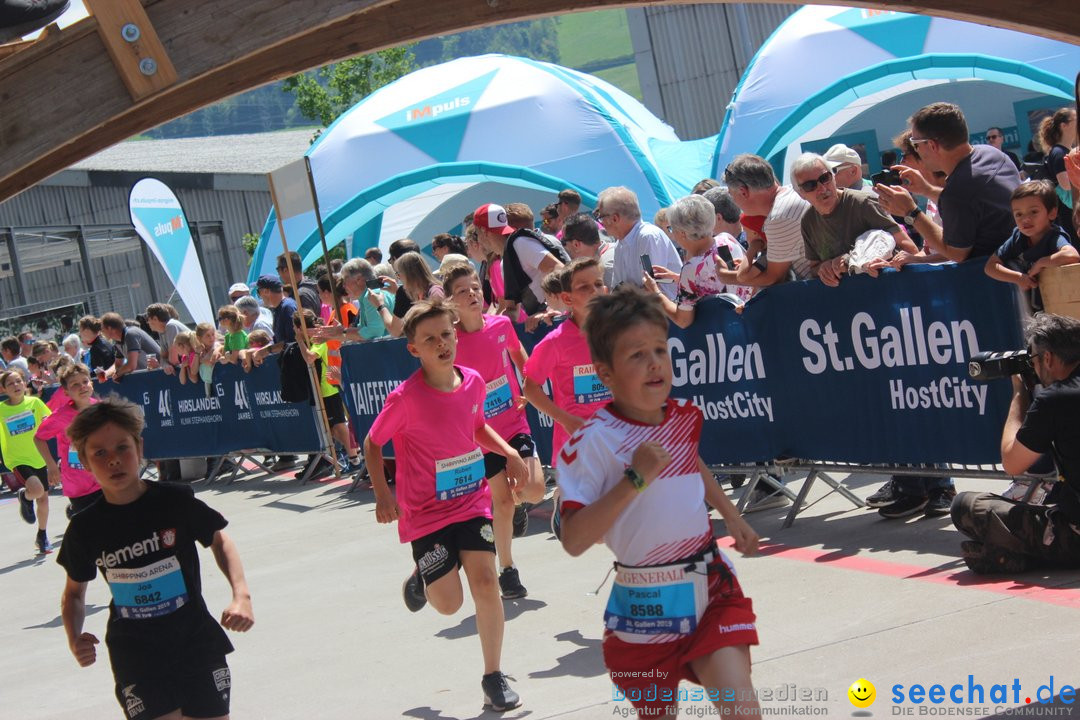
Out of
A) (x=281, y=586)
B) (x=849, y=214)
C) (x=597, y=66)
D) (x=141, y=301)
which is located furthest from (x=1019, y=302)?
(x=597, y=66)

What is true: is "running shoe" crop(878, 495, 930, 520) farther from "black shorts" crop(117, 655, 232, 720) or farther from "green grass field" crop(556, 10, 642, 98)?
"green grass field" crop(556, 10, 642, 98)

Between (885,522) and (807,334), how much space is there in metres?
1.28

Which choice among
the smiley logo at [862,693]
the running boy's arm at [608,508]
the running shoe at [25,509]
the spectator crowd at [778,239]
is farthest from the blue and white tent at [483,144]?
the running boy's arm at [608,508]

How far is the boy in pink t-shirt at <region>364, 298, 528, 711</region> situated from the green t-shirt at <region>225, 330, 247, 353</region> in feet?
30.5

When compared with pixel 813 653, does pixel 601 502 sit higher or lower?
higher

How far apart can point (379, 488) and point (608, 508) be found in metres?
2.30

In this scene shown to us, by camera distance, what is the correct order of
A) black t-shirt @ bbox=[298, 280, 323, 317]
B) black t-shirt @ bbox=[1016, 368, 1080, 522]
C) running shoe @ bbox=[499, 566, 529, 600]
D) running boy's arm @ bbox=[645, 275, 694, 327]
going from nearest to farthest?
black t-shirt @ bbox=[1016, 368, 1080, 522], running shoe @ bbox=[499, 566, 529, 600], running boy's arm @ bbox=[645, 275, 694, 327], black t-shirt @ bbox=[298, 280, 323, 317]

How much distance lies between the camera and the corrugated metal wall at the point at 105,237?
35188mm

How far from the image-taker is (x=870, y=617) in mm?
A: 5680

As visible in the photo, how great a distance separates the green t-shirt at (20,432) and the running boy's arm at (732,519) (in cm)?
1084

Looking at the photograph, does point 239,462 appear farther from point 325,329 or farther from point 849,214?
point 849,214

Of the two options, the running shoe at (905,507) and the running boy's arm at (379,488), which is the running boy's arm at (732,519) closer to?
the running boy's arm at (379,488)

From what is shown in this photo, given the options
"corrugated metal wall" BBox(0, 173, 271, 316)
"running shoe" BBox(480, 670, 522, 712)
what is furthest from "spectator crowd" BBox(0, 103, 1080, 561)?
"corrugated metal wall" BBox(0, 173, 271, 316)

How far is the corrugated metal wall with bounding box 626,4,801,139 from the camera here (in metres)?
35.2
